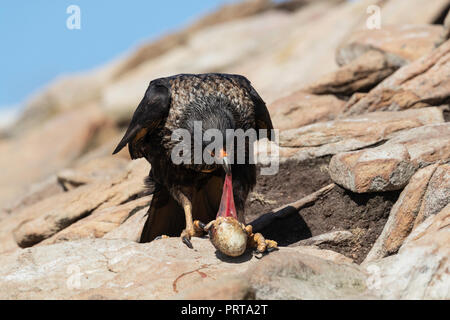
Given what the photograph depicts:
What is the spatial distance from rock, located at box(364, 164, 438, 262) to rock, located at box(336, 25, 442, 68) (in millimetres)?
4032

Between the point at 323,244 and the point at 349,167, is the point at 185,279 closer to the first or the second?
the point at 323,244

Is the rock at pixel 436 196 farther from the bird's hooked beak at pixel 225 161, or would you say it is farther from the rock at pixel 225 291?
the rock at pixel 225 291

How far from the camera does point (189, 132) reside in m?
6.62

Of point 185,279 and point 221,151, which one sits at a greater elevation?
point 221,151

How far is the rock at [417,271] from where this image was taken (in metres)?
4.93

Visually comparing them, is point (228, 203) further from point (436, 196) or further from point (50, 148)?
point (50, 148)

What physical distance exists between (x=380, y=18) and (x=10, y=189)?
1075 cm

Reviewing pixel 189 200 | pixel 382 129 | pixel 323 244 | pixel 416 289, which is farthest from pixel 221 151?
pixel 382 129

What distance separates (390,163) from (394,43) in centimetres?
438

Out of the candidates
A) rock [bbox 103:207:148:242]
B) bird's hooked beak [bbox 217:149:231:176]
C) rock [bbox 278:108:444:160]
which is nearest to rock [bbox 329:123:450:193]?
rock [bbox 278:108:444:160]

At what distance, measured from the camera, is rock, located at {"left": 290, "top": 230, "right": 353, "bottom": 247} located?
23.0ft

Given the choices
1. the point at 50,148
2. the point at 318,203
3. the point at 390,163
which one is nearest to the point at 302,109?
the point at 318,203

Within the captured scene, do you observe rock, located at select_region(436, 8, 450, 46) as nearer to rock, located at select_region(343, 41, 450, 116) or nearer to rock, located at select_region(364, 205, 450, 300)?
rock, located at select_region(343, 41, 450, 116)

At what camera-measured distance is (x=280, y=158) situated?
340 inches
